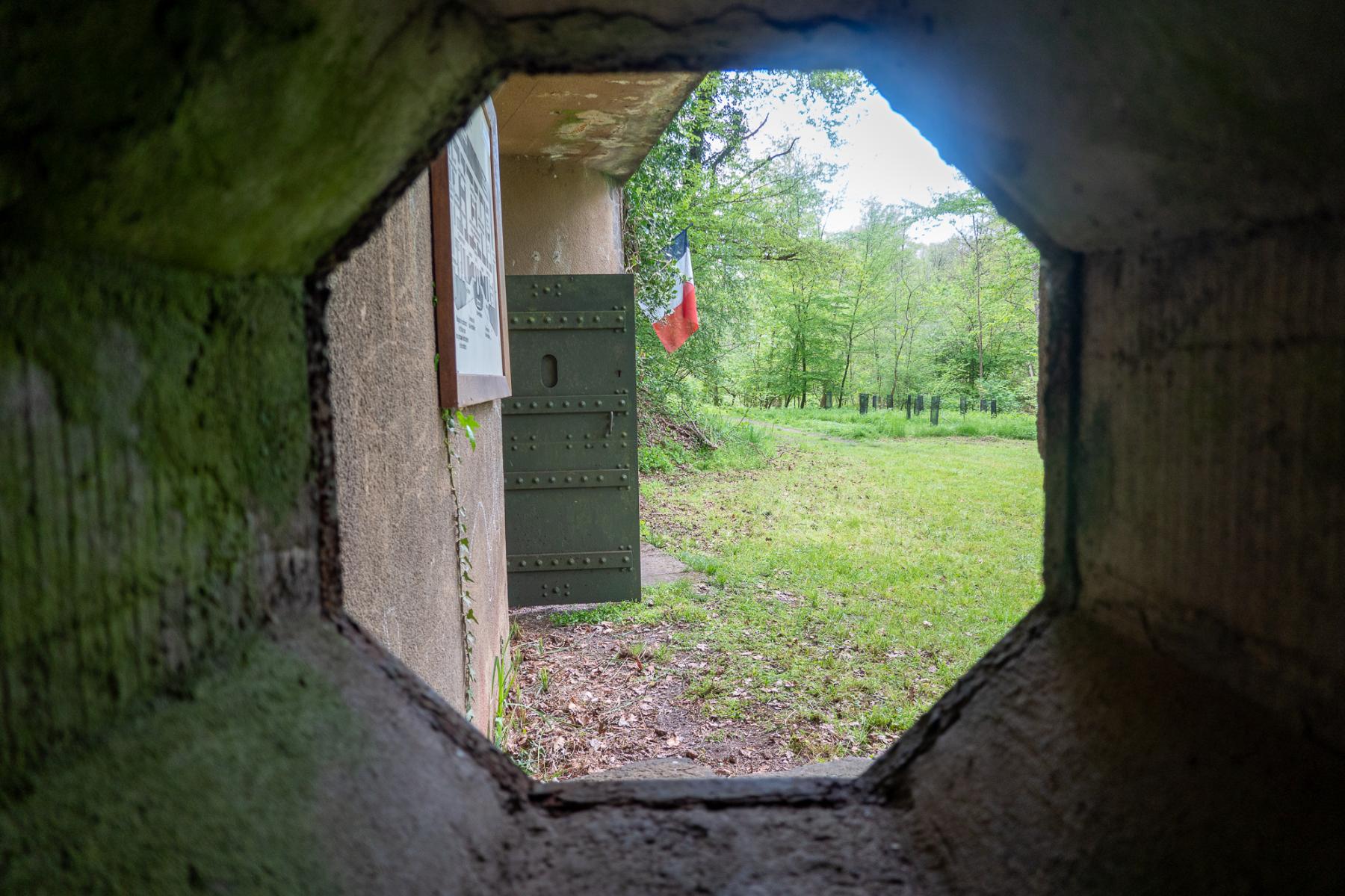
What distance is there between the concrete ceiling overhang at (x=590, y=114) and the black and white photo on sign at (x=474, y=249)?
63 cm

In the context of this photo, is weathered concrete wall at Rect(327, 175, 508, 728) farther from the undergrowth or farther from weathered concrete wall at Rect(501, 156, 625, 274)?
the undergrowth

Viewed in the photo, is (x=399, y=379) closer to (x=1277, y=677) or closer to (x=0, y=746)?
(x=0, y=746)

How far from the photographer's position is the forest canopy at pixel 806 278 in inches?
455

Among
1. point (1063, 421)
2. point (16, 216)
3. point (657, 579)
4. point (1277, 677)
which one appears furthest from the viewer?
point (657, 579)

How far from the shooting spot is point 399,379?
1988mm

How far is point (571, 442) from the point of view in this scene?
552cm

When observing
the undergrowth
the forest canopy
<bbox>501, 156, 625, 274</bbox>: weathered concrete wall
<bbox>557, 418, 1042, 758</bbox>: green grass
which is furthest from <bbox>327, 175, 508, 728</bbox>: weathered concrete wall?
the undergrowth

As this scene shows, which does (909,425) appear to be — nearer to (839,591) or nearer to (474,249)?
(839,591)

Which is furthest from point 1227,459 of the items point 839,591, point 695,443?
point 695,443

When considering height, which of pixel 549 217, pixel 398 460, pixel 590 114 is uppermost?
pixel 590 114

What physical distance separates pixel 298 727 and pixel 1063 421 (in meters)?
1.20

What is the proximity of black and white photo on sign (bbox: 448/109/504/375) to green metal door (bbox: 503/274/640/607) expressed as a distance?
1.34 metres

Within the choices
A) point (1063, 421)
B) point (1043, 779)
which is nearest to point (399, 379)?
point (1063, 421)

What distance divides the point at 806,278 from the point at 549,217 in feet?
68.4
